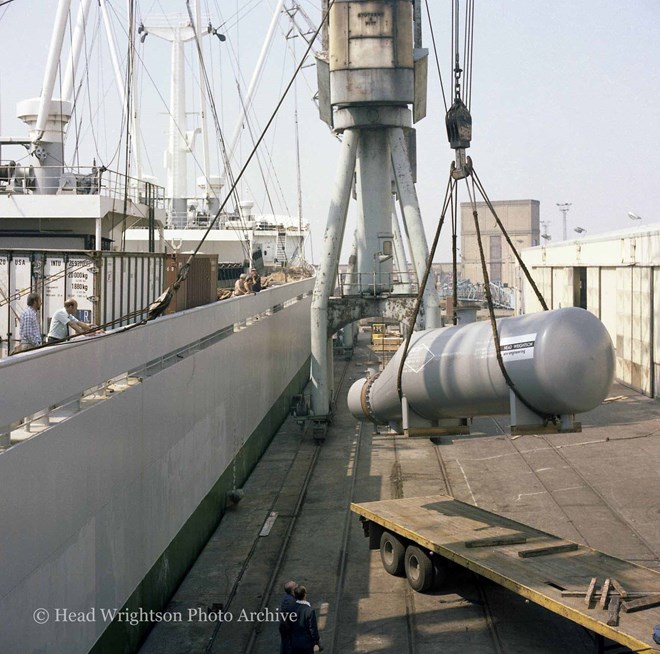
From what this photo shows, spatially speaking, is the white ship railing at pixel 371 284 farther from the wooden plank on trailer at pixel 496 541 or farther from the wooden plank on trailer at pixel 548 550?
the wooden plank on trailer at pixel 548 550

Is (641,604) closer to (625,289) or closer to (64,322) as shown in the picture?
(64,322)

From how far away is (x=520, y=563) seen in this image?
41.1 feet

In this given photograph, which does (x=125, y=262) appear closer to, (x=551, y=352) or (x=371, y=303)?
(x=551, y=352)

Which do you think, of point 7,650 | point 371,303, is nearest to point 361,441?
point 371,303

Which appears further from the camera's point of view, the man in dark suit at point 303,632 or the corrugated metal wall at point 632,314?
the corrugated metal wall at point 632,314

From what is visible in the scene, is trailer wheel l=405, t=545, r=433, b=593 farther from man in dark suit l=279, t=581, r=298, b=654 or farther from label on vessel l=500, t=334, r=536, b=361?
label on vessel l=500, t=334, r=536, b=361

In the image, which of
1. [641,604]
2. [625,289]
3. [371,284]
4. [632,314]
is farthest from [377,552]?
[625,289]

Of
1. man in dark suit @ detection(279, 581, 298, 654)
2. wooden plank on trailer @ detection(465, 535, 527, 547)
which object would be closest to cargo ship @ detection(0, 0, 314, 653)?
man in dark suit @ detection(279, 581, 298, 654)

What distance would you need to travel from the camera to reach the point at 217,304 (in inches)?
776

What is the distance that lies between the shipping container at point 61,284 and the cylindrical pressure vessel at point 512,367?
4646mm

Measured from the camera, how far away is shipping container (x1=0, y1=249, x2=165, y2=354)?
14.8 meters

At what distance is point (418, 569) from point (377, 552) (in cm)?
276

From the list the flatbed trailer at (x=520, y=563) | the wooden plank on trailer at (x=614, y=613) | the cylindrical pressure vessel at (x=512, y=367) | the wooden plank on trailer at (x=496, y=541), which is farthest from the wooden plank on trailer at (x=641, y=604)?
the wooden plank on trailer at (x=496, y=541)

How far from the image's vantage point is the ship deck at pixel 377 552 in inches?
511
